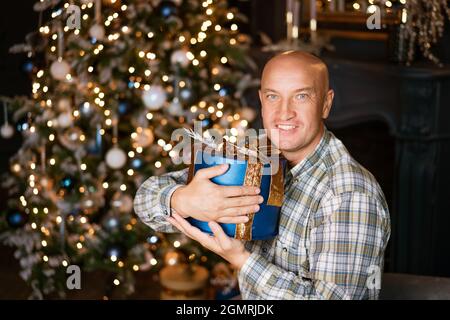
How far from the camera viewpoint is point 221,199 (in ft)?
4.55

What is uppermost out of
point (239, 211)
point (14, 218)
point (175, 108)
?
point (239, 211)

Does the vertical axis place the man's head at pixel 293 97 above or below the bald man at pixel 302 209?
above

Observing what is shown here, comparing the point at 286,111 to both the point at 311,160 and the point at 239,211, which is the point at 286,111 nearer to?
the point at 311,160

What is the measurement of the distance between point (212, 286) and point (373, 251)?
2137 mm

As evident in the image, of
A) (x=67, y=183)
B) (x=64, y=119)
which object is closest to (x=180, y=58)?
(x=64, y=119)

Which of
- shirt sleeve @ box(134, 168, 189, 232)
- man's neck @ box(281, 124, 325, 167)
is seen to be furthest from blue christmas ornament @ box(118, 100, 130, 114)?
man's neck @ box(281, 124, 325, 167)

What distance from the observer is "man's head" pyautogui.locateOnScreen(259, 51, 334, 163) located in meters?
1.49

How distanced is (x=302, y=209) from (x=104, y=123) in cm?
179

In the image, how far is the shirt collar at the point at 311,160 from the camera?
1.58 meters

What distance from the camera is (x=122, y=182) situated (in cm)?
323

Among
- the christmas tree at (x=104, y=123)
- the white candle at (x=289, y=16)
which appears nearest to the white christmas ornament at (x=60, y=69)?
the christmas tree at (x=104, y=123)

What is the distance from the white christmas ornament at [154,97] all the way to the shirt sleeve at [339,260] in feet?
5.63

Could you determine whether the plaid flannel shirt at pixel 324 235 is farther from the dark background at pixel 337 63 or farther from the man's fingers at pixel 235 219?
the dark background at pixel 337 63
